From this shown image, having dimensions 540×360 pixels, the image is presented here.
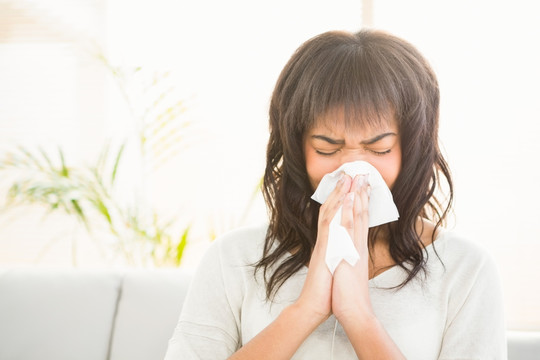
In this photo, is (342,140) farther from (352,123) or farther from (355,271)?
(355,271)

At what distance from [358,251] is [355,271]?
4cm

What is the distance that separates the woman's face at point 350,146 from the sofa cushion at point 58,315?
3.30 feet

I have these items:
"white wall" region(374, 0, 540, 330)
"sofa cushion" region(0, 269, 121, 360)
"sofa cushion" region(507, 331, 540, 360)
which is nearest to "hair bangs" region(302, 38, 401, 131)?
"sofa cushion" region(507, 331, 540, 360)

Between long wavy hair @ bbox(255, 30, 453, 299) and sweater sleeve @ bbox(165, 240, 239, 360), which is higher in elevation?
long wavy hair @ bbox(255, 30, 453, 299)

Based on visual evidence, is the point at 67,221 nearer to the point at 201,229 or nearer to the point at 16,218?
the point at 16,218

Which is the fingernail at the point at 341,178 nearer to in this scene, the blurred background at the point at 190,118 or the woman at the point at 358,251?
the woman at the point at 358,251

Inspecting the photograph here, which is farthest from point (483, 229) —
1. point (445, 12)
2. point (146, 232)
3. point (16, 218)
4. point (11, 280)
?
point (16, 218)

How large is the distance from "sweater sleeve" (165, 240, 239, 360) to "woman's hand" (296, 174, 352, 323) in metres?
0.21

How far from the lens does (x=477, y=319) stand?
1.28 meters

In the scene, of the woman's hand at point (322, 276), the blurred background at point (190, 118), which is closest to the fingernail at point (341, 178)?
the woman's hand at point (322, 276)

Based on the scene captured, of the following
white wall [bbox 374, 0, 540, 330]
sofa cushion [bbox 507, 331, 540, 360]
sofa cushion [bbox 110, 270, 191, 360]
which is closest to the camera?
sofa cushion [bbox 507, 331, 540, 360]

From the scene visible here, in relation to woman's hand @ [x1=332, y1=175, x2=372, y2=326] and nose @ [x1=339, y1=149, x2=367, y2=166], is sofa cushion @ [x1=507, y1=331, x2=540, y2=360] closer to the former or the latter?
woman's hand @ [x1=332, y1=175, x2=372, y2=326]

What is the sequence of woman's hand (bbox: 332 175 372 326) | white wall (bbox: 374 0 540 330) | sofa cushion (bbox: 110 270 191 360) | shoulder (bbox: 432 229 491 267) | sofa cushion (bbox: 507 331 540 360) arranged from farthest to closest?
white wall (bbox: 374 0 540 330) → sofa cushion (bbox: 110 270 191 360) → sofa cushion (bbox: 507 331 540 360) → shoulder (bbox: 432 229 491 267) → woman's hand (bbox: 332 175 372 326)

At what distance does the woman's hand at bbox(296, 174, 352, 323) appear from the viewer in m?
1.25
